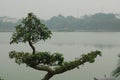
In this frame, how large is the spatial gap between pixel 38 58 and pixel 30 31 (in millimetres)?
464

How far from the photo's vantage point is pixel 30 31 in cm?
487

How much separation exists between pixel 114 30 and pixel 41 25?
101946 millimetres

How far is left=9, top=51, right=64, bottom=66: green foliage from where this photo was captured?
16.1ft

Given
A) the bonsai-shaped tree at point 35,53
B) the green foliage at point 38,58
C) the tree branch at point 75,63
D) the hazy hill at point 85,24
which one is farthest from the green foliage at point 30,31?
the hazy hill at point 85,24

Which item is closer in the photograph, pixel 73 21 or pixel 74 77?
pixel 74 77

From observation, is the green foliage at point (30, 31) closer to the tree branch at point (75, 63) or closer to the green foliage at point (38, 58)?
the green foliage at point (38, 58)

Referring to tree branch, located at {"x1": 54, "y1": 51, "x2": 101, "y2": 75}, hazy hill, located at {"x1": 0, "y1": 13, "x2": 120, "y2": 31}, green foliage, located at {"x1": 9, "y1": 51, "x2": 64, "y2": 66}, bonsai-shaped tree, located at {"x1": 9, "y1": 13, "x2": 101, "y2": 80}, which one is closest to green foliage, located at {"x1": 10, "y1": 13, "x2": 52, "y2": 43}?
bonsai-shaped tree, located at {"x1": 9, "y1": 13, "x2": 101, "y2": 80}

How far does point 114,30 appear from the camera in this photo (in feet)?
344

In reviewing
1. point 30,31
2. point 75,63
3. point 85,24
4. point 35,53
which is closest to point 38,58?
point 35,53

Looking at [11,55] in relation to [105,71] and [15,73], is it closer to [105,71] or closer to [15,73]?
[15,73]

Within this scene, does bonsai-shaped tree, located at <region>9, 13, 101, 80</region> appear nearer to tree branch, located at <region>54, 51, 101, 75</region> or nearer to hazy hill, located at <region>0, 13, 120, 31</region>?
tree branch, located at <region>54, 51, 101, 75</region>

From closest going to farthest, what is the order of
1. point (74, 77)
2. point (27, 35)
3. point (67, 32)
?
point (27, 35) → point (74, 77) → point (67, 32)

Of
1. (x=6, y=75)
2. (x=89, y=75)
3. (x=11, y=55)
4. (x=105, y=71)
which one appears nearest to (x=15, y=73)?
(x=6, y=75)

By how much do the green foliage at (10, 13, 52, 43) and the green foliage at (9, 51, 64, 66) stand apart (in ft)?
0.85
